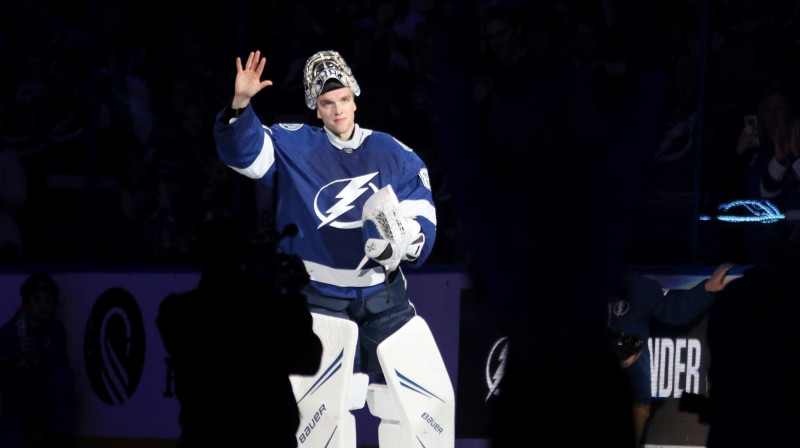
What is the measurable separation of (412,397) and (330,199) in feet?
2.97

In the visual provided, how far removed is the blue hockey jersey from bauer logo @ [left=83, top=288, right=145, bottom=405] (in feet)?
6.68

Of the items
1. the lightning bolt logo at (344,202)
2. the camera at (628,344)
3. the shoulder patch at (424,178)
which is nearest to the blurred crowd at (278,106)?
the camera at (628,344)

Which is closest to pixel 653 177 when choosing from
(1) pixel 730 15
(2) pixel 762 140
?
(2) pixel 762 140

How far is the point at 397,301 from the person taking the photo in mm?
4727

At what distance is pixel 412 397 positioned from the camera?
4.52m

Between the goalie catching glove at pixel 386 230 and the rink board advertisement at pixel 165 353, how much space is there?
1217mm

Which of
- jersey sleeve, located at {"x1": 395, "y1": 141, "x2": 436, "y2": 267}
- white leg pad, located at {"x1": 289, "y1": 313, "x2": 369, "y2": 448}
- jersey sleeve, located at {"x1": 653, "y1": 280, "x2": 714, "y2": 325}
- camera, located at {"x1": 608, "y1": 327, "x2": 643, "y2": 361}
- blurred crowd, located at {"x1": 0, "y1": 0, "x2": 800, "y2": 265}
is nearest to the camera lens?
white leg pad, located at {"x1": 289, "y1": 313, "x2": 369, "y2": 448}

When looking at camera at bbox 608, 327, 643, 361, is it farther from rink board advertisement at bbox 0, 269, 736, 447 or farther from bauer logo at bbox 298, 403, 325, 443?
bauer logo at bbox 298, 403, 325, 443

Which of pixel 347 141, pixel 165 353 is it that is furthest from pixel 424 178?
pixel 165 353

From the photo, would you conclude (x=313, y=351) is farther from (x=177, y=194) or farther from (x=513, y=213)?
(x=177, y=194)

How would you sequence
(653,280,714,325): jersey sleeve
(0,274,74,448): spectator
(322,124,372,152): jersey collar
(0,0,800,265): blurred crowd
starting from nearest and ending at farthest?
1. (322,124,372,152): jersey collar
2. (653,280,714,325): jersey sleeve
3. (0,0,800,265): blurred crowd
4. (0,274,74,448): spectator

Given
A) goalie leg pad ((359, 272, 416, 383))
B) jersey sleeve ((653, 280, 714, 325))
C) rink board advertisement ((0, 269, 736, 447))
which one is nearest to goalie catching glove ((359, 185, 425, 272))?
goalie leg pad ((359, 272, 416, 383))

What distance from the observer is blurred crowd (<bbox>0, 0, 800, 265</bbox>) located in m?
5.46

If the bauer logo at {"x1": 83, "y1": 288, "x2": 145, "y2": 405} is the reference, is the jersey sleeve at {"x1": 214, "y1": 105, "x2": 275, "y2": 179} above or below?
above
